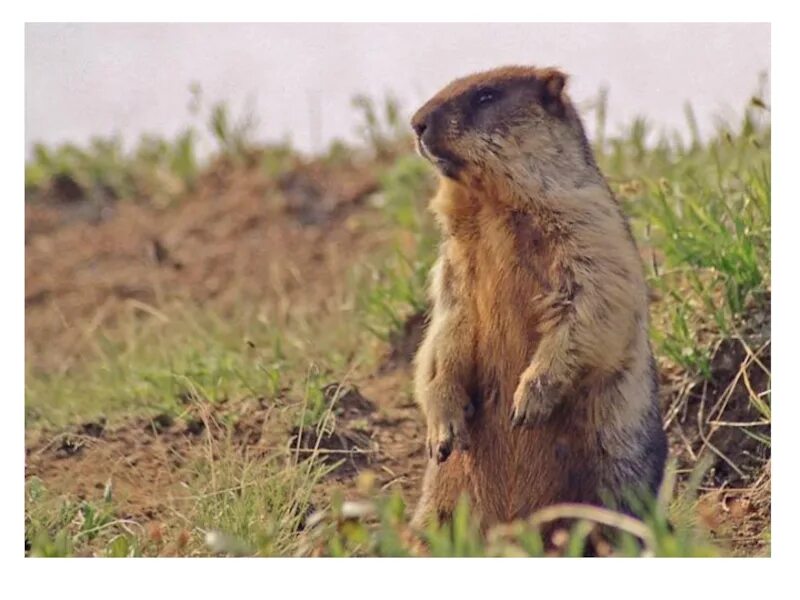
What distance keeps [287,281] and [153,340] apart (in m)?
Answer: 0.78

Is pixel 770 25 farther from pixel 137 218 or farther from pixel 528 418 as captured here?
pixel 137 218

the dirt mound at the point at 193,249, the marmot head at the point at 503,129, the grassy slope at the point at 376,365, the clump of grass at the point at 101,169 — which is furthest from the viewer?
the clump of grass at the point at 101,169

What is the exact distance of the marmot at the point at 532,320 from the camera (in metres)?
3.82

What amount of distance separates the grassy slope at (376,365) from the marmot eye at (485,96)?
3.43 ft

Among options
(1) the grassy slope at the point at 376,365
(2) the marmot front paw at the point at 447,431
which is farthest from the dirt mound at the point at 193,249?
(2) the marmot front paw at the point at 447,431

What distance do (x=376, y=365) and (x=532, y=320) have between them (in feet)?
4.29

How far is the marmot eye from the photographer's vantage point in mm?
3920

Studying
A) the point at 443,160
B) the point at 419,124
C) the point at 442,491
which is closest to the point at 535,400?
the point at 442,491

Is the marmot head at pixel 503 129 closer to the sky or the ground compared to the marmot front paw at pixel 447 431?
closer to the sky

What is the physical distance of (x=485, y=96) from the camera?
12.9 ft

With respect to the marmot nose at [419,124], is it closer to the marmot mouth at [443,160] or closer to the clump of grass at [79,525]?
the marmot mouth at [443,160]

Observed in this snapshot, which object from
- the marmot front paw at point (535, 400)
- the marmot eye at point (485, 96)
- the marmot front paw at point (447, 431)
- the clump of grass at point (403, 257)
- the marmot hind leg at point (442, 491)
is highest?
the marmot eye at point (485, 96)

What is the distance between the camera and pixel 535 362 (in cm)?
383
